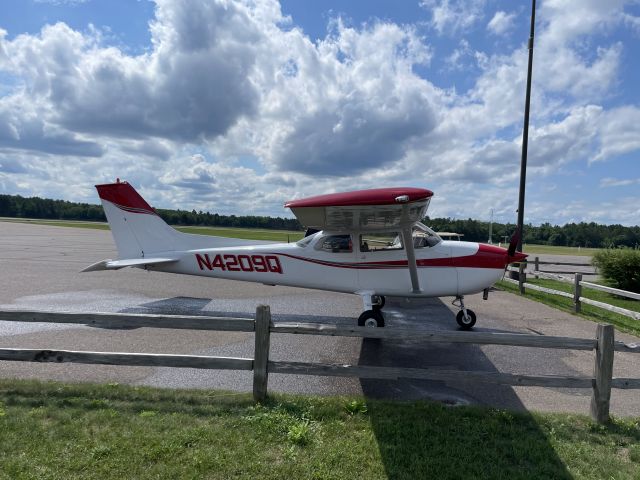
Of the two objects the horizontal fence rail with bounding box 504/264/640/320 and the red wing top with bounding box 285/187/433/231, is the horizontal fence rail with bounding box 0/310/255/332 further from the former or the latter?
the horizontal fence rail with bounding box 504/264/640/320

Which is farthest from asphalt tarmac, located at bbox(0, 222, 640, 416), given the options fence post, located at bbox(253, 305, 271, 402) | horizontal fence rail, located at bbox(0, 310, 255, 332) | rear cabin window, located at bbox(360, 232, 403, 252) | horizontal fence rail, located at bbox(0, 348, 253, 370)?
rear cabin window, located at bbox(360, 232, 403, 252)

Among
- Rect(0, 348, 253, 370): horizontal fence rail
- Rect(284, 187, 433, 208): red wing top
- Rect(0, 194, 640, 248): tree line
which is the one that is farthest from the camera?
Rect(0, 194, 640, 248): tree line

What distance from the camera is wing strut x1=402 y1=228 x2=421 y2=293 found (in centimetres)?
710

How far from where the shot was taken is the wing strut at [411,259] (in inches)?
279

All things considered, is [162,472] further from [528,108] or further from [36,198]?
[36,198]

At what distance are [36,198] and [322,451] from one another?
5922 inches

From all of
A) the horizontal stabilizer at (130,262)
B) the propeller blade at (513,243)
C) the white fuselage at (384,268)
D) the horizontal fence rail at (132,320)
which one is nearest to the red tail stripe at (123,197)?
the horizontal stabilizer at (130,262)

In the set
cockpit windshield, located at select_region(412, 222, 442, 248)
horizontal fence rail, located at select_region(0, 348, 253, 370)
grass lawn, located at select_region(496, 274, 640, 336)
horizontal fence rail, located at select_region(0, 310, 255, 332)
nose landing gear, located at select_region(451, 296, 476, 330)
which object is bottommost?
grass lawn, located at select_region(496, 274, 640, 336)

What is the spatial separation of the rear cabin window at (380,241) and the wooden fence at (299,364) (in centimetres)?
385

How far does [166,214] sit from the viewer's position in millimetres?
110625

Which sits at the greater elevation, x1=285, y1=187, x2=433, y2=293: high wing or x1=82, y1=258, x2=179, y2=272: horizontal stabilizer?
x1=285, y1=187, x2=433, y2=293: high wing

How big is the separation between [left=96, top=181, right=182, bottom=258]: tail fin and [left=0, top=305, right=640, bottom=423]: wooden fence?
525cm

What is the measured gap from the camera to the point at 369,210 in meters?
6.31

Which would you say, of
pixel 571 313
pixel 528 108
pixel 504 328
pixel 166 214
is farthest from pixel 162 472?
pixel 166 214
